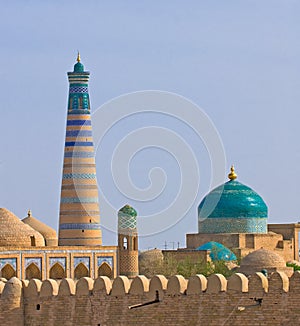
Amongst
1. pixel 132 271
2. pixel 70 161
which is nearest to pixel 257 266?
pixel 132 271

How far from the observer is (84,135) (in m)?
49.7

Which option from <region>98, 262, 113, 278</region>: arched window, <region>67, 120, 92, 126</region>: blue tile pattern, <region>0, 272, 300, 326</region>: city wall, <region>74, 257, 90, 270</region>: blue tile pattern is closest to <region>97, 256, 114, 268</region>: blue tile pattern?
<region>98, 262, 113, 278</region>: arched window

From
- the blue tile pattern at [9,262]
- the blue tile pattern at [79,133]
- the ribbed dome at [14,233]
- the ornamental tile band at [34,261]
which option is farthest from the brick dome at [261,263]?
the blue tile pattern at [79,133]

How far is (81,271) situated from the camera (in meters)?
46.1

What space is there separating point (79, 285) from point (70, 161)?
99.2 ft

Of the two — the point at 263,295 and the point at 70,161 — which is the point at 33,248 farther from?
the point at 263,295

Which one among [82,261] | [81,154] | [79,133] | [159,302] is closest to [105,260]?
[82,261]

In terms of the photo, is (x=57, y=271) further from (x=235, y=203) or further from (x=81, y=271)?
(x=235, y=203)

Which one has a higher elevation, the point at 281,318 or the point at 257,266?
the point at 257,266

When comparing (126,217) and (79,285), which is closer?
(79,285)

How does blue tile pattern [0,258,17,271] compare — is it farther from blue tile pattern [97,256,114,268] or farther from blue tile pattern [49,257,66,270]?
blue tile pattern [97,256,114,268]

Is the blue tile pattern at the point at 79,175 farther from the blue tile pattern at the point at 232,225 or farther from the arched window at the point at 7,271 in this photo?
the blue tile pattern at the point at 232,225

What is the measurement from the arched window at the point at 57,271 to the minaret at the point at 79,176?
418 centimetres

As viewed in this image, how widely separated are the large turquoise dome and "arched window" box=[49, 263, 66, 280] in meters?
14.2
